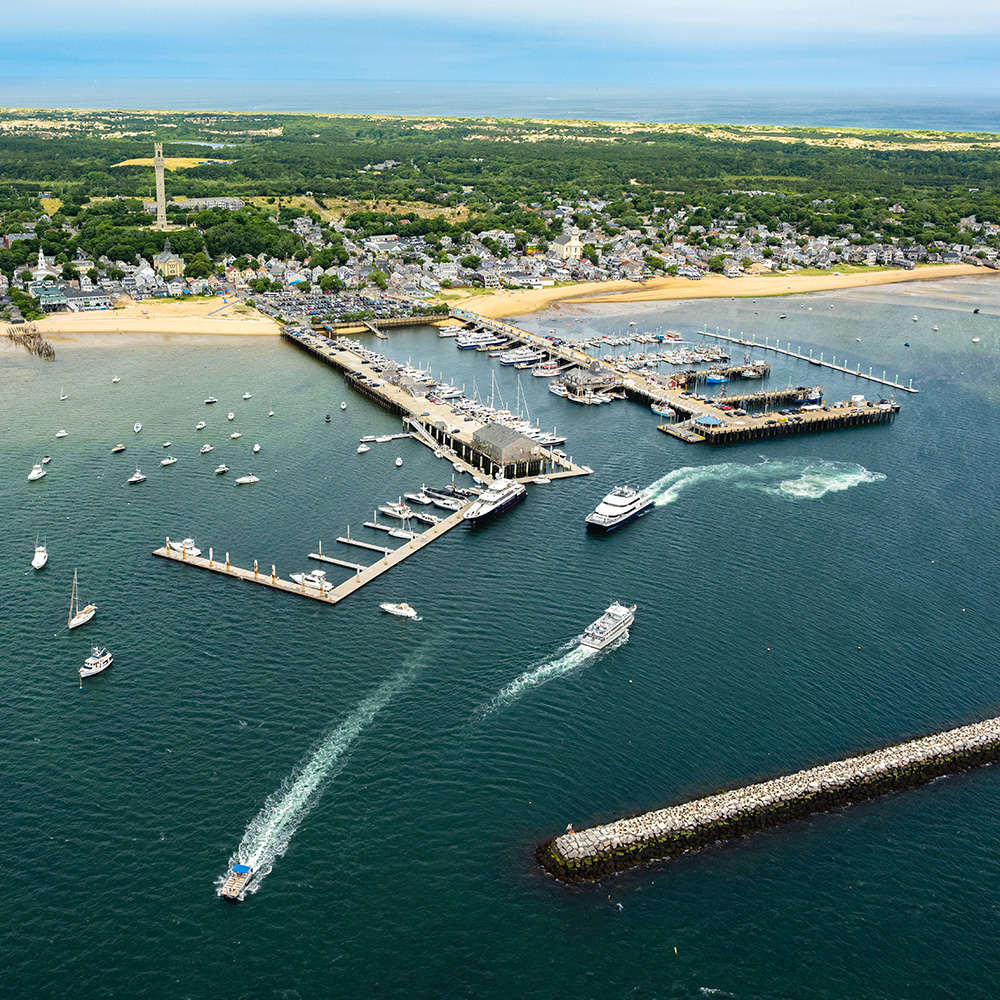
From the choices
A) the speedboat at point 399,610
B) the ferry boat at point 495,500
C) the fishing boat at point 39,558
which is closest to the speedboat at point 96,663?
the fishing boat at point 39,558

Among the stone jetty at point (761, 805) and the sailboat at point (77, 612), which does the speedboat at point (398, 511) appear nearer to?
the sailboat at point (77, 612)

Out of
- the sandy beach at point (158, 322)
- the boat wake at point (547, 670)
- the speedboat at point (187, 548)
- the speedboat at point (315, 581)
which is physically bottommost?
the boat wake at point (547, 670)

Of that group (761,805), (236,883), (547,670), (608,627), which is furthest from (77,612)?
(761,805)

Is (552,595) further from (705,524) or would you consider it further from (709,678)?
(705,524)

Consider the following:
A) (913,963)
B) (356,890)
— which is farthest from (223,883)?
(913,963)

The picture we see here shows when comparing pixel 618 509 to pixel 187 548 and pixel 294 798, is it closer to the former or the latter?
pixel 187 548

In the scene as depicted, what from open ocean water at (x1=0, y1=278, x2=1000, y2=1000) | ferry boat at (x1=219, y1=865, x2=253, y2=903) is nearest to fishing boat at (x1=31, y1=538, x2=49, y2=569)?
open ocean water at (x1=0, y1=278, x2=1000, y2=1000)

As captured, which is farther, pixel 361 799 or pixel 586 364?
pixel 586 364
